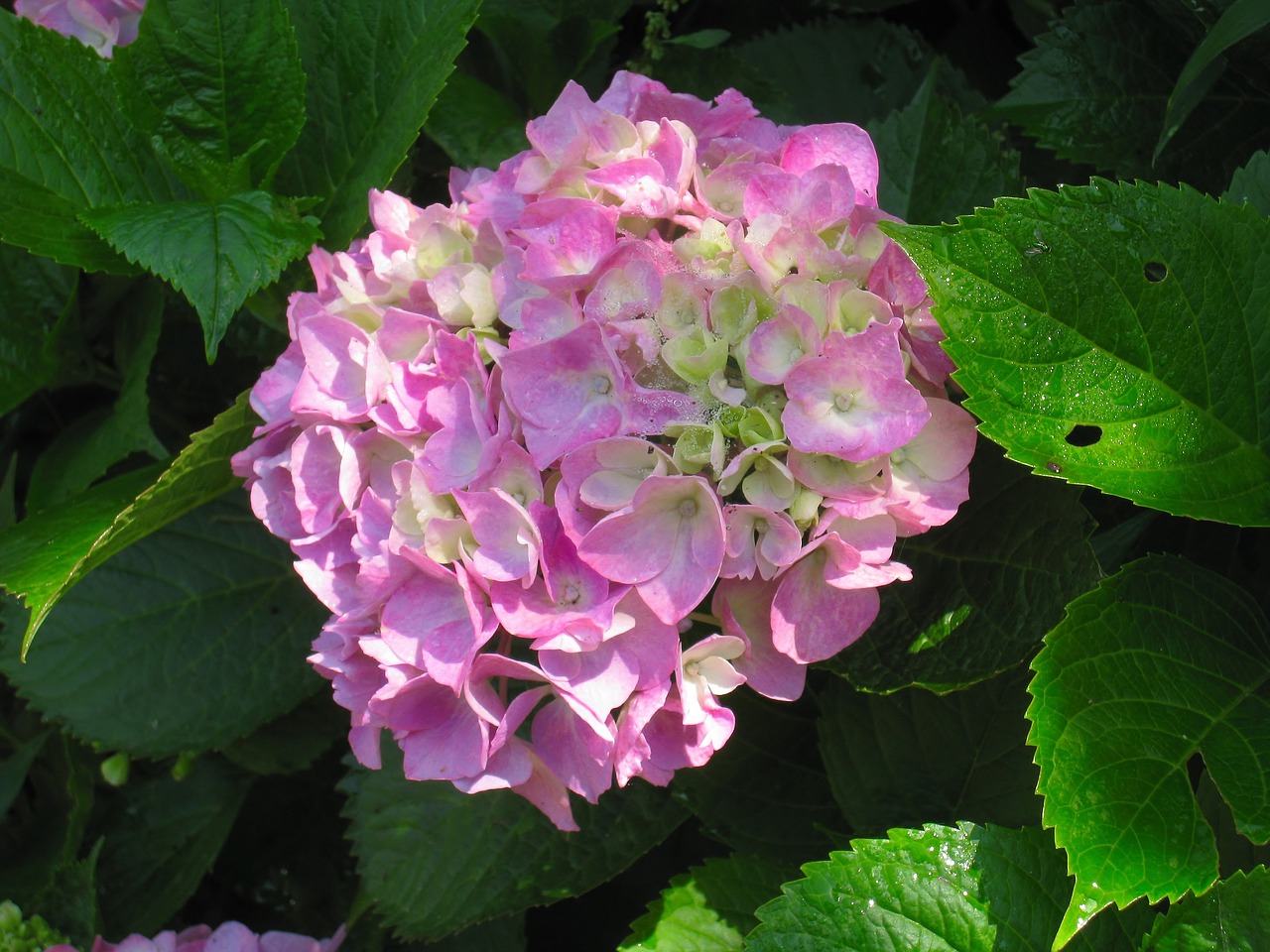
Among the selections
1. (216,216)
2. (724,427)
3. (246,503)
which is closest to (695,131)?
(724,427)

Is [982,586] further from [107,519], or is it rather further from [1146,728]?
[107,519]

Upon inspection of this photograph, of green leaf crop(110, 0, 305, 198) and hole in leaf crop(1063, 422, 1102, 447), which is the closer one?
hole in leaf crop(1063, 422, 1102, 447)

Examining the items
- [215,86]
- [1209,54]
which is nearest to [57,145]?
[215,86]

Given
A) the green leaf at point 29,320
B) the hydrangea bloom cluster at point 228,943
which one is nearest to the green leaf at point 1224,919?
the hydrangea bloom cluster at point 228,943

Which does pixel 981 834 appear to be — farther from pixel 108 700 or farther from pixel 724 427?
pixel 108 700

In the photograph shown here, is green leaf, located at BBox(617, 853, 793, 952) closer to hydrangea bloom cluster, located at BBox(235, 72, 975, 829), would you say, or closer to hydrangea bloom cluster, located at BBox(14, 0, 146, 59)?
hydrangea bloom cluster, located at BBox(235, 72, 975, 829)

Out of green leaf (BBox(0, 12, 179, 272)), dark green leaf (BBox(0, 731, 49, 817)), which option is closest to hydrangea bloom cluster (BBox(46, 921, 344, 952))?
dark green leaf (BBox(0, 731, 49, 817))
